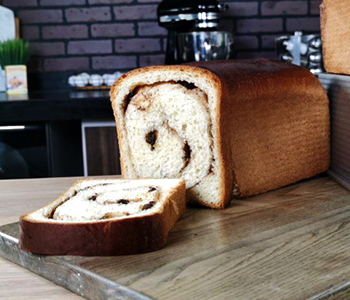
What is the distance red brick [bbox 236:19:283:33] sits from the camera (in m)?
3.32

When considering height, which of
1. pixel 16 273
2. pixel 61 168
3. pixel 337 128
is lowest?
pixel 61 168

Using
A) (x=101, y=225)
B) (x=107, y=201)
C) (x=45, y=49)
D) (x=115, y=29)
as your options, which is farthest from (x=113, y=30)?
(x=101, y=225)

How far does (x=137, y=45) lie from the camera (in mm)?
3316

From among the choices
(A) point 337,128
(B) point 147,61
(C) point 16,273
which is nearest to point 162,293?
(C) point 16,273

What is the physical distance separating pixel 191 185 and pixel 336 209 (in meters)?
0.29

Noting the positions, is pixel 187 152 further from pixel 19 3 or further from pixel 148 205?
pixel 19 3

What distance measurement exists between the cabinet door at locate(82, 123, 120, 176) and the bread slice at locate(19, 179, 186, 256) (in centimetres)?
154

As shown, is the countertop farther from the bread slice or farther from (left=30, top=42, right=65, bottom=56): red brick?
the bread slice

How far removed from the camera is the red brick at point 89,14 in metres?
3.29

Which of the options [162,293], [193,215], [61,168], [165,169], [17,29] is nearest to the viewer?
[162,293]

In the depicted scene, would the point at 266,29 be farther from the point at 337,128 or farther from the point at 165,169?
the point at 165,169

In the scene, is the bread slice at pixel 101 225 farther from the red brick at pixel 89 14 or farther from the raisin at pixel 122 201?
the red brick at pixel 89 14

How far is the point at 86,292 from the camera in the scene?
0.80 m

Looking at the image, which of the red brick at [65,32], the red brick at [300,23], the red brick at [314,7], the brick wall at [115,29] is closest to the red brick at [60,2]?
the brick wall at [115,29]
